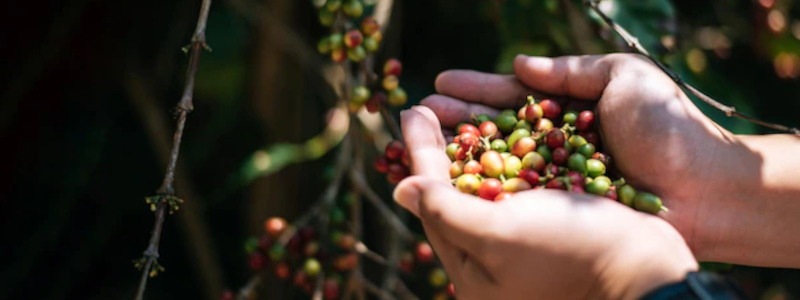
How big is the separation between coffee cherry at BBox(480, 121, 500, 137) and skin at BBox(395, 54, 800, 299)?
0.38 feet

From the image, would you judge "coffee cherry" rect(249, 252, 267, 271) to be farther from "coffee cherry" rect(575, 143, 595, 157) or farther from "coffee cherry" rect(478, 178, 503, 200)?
"coffee cherry" rect(575, 143, 595, 157)

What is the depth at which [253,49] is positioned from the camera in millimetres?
3109

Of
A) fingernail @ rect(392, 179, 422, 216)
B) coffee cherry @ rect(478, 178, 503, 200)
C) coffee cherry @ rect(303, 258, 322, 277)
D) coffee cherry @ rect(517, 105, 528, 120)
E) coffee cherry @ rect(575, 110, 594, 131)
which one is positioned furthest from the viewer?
coffee cherry @ rect(303, 258, 322, 277)

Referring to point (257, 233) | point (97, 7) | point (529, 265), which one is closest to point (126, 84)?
point (97, 7)

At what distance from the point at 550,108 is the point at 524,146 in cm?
19

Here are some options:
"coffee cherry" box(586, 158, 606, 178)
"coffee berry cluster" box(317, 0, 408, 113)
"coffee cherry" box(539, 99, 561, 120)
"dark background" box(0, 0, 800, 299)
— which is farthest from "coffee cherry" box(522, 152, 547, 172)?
"dark background" box(0, 0, 800, 299)

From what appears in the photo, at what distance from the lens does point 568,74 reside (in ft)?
5.91

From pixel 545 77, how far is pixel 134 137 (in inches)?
97.2

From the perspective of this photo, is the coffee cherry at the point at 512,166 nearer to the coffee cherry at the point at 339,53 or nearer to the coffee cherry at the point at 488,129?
the coffee cherry at the point at 488,129

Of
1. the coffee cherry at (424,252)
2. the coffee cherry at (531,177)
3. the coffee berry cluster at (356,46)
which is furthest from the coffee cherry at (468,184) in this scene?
the coffee cherry at (424,252)

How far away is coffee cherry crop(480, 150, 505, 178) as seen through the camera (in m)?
1.60

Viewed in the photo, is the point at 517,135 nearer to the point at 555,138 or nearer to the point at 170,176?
the point at 555,138

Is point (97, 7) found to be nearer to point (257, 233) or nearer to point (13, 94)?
point (13, 94)

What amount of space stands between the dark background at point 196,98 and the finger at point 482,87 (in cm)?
32
